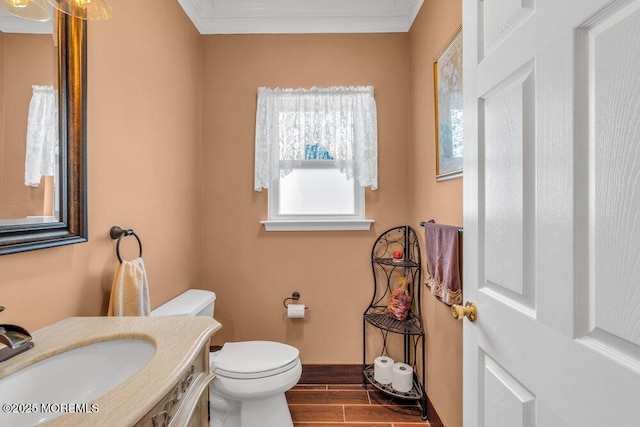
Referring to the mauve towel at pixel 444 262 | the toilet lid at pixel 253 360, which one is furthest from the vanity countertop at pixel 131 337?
the mauve towel at pixel 444 262

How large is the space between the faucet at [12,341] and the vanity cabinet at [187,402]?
1.33 ft

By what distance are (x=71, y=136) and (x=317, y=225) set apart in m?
1.46

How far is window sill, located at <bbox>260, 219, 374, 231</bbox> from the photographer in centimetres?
221

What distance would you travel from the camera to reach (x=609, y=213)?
0.51 m

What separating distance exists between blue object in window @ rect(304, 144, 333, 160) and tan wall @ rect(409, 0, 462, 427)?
604 millimetres

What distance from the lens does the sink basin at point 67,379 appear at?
2.40 feet

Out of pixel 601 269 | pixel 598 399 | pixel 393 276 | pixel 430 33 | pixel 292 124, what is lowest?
pixel 393 276

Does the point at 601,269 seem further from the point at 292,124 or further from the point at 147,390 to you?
the point at 292,124

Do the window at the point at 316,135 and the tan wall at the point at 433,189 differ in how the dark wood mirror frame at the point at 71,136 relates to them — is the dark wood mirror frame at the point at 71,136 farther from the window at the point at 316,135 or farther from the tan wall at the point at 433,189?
the tan wall at the point at 433,189

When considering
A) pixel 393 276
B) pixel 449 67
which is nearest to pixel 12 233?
pixel 449 67

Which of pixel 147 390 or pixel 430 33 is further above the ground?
pixel 430 33

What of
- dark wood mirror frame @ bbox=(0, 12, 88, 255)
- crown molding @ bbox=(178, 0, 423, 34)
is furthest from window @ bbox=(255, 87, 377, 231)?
dark wood mirror frame @ bbox=(0, 12, 88, 255)

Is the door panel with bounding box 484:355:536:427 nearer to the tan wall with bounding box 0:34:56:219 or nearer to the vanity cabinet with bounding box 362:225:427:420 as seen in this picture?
the vanity cabinet with bounding box 362:225:427:420

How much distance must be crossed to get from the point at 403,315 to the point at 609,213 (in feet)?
5.37
